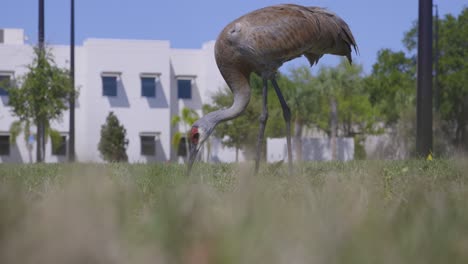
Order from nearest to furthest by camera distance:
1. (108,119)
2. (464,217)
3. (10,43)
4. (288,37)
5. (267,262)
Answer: (267,262)
(464,217)
(288,37)
(108,119)
(10,43)

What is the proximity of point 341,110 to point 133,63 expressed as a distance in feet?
54.7

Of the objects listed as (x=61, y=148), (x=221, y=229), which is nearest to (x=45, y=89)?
(x=61, y=148)

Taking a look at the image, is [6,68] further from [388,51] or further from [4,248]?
[4,248]

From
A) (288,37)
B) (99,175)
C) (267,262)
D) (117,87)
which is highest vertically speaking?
(117,87)

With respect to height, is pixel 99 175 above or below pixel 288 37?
below

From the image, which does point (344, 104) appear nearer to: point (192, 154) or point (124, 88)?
point (124, 88)

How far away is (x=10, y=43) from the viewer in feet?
159

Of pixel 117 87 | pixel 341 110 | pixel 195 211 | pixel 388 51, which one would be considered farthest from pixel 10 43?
pixel 195 211

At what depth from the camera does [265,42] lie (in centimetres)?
687

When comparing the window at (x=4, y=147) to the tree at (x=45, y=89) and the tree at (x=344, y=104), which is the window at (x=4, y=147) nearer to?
the tree at (x=45, y=89)

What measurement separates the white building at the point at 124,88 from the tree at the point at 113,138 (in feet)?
4.48

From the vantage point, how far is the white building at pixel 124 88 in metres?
45.8

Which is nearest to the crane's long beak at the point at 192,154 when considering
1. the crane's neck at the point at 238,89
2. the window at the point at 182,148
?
the crane's neck at the point at 238,89

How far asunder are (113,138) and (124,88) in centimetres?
506
